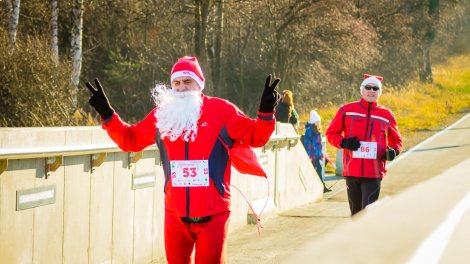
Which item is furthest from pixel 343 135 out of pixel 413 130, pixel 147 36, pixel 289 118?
pixel 147 36

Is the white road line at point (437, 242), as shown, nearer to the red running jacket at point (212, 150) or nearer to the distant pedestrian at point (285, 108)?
the red running jacket at point (212, 150)

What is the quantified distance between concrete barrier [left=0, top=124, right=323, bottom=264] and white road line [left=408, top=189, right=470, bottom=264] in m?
3.30

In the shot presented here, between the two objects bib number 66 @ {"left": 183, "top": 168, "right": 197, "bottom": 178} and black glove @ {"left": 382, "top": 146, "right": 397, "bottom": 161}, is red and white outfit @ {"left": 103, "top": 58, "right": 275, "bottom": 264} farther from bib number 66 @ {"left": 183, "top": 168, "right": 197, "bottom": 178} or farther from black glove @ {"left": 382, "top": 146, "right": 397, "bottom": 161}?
black glove @ {"left": 382, "top": 146, "right": 397, "bottom": 161}

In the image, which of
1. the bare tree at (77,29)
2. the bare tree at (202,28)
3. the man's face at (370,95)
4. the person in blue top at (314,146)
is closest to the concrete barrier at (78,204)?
the man's face at (370,95)

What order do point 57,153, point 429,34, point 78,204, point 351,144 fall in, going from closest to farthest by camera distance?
point 57,153
point 78,204
point 351,144
point 429,34

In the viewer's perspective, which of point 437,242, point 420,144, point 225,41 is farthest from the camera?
point 225,41

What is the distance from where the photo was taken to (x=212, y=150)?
3361 millimetres

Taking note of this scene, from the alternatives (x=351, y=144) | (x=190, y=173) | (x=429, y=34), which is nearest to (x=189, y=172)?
(x=190, y=173)

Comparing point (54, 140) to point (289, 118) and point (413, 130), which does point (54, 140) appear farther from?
point (413, 130)

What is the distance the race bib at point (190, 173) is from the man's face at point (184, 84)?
0.56m

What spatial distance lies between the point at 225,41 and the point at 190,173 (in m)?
29.9

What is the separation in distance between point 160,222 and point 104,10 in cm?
2112

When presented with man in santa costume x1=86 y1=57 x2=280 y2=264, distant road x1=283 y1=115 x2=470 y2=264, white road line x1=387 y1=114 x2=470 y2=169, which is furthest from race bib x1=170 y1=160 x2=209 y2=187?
white road line x1=387 y1=114 x2=470 y2=169

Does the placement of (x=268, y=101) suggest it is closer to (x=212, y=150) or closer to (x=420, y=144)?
(x=212, y=150)
